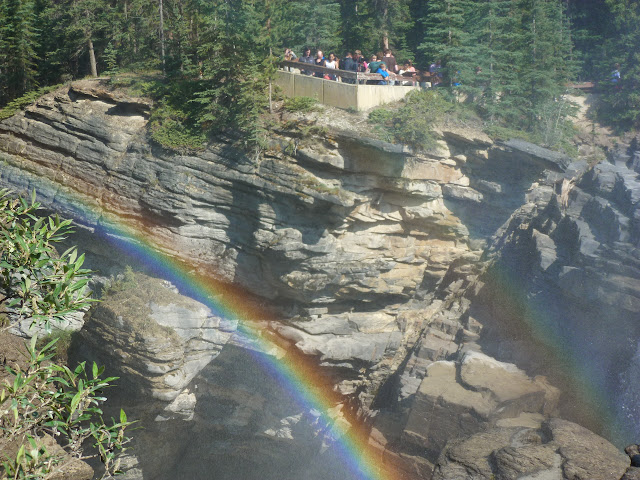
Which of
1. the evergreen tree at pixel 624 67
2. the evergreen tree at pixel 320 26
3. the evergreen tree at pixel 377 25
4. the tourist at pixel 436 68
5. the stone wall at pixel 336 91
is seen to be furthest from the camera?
the evergreen tree at pixel 624 67

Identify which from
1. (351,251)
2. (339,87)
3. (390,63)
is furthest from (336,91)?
(351,251)

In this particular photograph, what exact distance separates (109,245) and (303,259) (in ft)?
21.5

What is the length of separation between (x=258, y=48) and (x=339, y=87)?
125 inches

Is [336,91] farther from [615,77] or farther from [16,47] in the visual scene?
[615,77]

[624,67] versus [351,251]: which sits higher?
[624,67]

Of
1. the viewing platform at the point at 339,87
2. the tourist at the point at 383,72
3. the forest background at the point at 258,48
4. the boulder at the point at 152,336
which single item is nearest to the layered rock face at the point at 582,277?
the forest background at the point at 258,48

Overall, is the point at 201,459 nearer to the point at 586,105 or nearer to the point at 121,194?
the point at 121,194

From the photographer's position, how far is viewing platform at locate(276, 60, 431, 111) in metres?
19.3

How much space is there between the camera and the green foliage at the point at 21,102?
66.3ft

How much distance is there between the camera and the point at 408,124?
1878cm

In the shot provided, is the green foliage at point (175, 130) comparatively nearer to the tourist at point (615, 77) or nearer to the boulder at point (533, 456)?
the boulder at point (533, 456)

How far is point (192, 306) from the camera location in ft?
61.9

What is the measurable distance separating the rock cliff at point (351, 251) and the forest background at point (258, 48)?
1556 mm

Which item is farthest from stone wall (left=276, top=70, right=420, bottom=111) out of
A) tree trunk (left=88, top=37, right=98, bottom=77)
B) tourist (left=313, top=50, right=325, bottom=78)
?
tree trunk (left=88, top=37, right=98, bottom=77)
